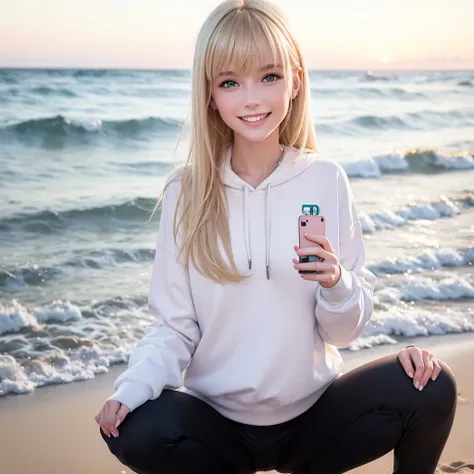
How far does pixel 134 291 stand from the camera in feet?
18.7

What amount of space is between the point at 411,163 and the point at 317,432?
8.83 m

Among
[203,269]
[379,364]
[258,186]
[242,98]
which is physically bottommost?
[379,364]

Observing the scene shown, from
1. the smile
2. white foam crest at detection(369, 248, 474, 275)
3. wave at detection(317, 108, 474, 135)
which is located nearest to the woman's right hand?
the smile

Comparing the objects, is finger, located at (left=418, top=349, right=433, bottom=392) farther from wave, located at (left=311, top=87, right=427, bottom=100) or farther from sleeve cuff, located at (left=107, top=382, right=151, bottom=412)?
wave, located at (left=311, top=87, right=427, bottom=100)

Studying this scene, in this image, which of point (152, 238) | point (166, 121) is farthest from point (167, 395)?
point (166, 121)

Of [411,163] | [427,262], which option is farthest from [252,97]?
[411,163]

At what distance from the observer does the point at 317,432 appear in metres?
2.59

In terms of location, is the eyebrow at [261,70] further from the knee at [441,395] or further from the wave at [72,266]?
the wave at [72,266]

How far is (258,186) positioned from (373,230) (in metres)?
5.00

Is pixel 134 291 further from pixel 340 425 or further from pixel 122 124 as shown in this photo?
pixel 122 124

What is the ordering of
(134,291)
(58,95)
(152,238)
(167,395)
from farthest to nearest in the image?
(58,95) → (152,238) → (134,291) → (167,395)

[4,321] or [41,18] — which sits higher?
[41,18]

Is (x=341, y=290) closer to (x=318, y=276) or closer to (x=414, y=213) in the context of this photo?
(x=318, y=276)

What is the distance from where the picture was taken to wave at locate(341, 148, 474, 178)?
34.4 feet
